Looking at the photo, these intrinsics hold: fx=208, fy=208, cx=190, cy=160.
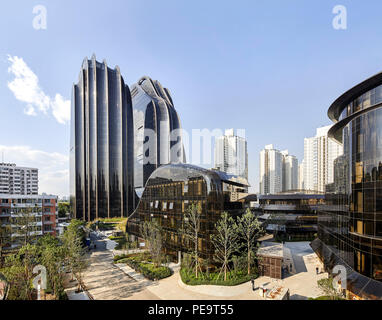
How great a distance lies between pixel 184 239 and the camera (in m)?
22.5

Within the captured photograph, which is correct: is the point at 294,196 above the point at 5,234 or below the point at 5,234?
above

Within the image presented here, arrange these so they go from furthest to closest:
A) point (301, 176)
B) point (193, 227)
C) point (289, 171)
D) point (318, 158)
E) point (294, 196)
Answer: point (301, 176), point (289, 171), point (318, 158), point (294, 196), point (193, 227)

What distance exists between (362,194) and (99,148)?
72.8 meters

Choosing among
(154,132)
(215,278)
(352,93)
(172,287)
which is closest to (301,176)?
(154,132)

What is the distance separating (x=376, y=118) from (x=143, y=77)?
117758mm

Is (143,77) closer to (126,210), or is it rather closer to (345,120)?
(126,210)

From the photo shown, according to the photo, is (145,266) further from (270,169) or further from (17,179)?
(17,179)

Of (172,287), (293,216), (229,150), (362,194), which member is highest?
(229,150)

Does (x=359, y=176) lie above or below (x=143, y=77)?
below

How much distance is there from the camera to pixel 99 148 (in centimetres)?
7206

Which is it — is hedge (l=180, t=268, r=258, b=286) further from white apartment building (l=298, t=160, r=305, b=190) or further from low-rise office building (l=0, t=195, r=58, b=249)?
white apartment building (l=298, t=160, r=305, b=190)

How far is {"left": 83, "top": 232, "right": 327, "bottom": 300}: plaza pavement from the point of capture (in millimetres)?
15922
